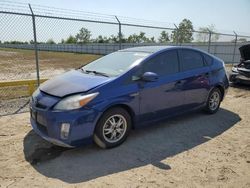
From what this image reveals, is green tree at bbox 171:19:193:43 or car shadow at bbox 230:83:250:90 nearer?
car shadow at bbox 230:83:250:90

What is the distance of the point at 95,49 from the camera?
42906mm

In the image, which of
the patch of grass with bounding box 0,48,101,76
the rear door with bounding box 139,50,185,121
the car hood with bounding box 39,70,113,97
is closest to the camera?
the car hood with bounding box 39,70,113,97

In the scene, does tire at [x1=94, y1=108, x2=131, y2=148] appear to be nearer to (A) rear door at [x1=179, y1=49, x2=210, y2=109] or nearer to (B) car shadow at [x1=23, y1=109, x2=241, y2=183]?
(B) car shadow at [x1=23, y1=109, x2=241, y2=183]

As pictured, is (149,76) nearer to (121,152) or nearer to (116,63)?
(116,63)

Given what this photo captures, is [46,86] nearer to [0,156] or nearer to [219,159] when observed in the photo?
[0,156]

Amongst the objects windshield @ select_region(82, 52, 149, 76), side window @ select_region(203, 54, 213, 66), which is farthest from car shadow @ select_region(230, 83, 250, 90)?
windshield @ select_region(82, 52, 149, 76)

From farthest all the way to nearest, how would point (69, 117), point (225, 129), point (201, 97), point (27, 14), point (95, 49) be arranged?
point (95, 49) < point (27, 14) < point (201, 97) < point (225, 129) < point (69, 117)

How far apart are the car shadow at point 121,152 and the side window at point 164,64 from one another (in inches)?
45.1

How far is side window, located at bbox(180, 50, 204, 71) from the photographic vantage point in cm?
532

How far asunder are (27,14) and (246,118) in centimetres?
577

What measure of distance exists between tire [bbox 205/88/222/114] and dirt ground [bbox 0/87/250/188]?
2.54ft

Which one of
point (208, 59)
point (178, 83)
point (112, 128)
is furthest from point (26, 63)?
point (112, 128)

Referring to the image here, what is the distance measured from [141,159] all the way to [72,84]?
1.58 m

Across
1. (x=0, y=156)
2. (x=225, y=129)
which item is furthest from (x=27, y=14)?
(x=225, y=129)
